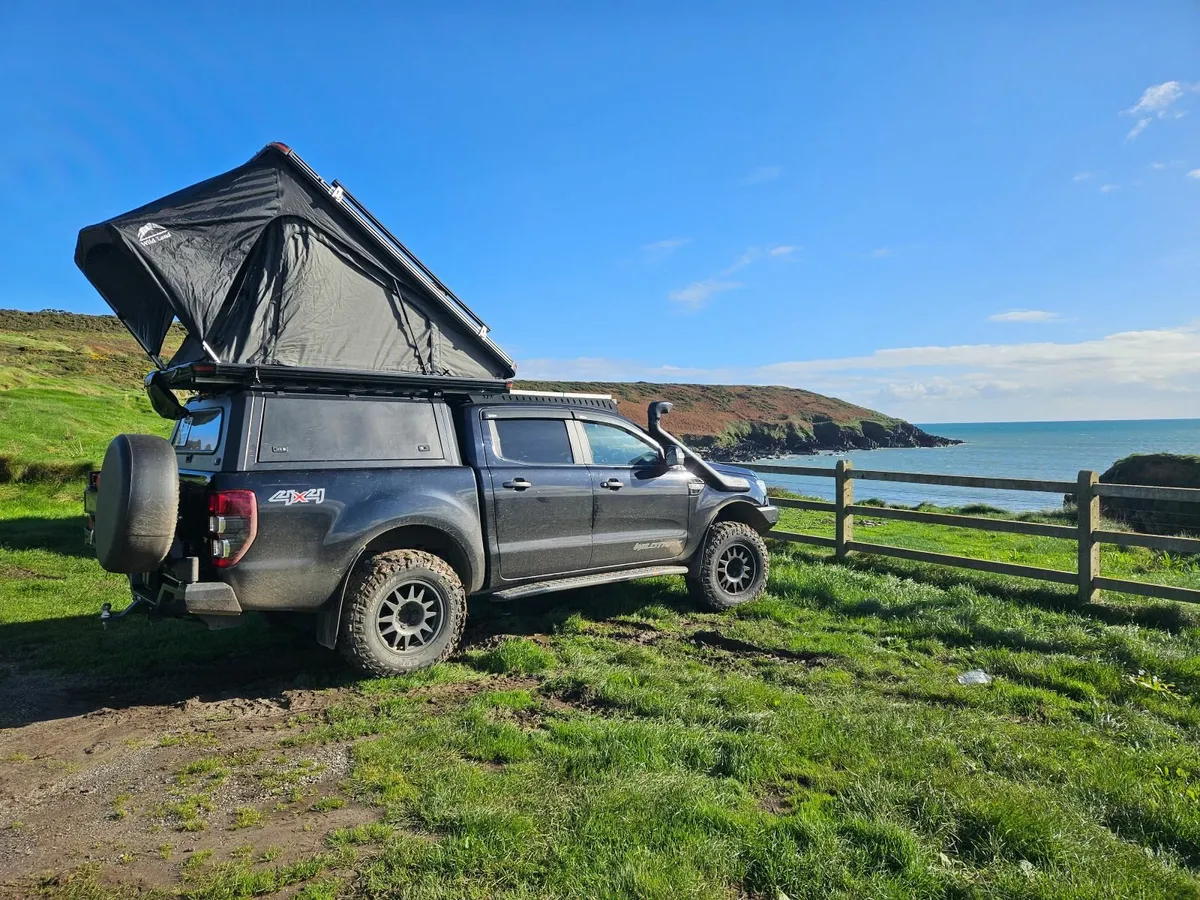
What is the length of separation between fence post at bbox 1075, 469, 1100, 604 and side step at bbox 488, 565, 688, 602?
3.87 metres

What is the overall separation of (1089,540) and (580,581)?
4.98m

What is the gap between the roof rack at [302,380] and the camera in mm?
5168

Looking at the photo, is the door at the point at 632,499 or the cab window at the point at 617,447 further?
the cab window at the point at 617,447

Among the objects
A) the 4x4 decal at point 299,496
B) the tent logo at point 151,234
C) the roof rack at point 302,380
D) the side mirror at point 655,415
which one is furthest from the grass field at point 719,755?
the tent logo at point 151,234

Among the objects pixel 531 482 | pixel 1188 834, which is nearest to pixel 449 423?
pixel 531 482

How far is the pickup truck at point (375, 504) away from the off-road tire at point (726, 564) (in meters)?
0.06

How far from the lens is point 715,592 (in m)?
7.38

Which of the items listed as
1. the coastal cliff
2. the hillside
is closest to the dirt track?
the hillside

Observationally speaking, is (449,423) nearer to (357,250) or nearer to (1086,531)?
(357,250)

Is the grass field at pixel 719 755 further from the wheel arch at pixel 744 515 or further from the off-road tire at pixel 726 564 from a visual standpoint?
the wheel arch at pixel 744 515

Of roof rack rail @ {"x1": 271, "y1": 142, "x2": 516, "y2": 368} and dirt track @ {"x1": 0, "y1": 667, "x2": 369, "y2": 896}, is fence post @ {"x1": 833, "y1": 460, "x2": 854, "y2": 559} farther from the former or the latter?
dirt track @ {"x1": 0, "y1": 667, "x2": 369, "y2": 896}

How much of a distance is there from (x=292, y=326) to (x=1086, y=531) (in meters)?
7.44

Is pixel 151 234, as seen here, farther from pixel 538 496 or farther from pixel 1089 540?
pixel 1089 540

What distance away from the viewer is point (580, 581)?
653 cm
